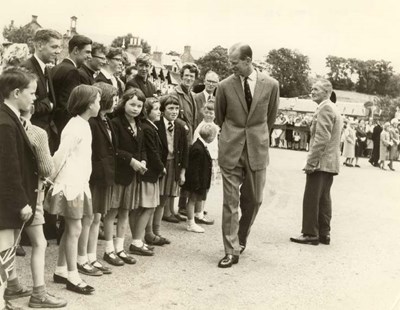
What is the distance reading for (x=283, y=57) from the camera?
183 feet

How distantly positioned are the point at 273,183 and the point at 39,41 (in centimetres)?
844

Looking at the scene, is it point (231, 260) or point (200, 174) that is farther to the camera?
point (200, 174)

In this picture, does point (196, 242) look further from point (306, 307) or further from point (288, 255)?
point (306, 307)

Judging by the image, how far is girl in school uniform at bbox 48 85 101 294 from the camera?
439 centimetres

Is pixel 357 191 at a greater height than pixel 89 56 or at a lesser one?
lesser

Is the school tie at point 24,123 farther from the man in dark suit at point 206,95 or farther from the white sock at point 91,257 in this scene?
the man in dark suit at point 206,95

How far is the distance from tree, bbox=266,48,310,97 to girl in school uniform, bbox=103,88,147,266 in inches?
1809

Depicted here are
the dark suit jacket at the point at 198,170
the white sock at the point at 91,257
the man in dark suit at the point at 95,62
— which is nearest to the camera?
Result: the white sock at the point at 91,257

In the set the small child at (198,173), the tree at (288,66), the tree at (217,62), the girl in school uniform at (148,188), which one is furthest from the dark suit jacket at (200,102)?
the tree at (288,66)

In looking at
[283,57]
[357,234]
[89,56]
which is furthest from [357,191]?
[283,57]

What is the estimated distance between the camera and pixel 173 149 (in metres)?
6.67

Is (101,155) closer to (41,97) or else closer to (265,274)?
(41,97)

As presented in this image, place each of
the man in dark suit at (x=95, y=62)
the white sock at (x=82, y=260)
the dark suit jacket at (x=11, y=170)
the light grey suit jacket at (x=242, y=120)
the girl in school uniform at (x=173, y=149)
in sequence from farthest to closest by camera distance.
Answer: the girl in school uniform at (x=173, y=149), the man in dark suit at (x=95, y=62), the light grey suit jacket at (x=242, y=120), the white sock at (x=82, y=260), the dark suit jacket at (x=11, y=170)

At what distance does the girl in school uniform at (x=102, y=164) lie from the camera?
189 inches
